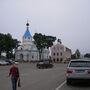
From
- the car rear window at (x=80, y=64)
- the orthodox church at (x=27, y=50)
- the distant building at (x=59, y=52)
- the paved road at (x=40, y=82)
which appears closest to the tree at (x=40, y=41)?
the orthodox church at (x=27, y=50)

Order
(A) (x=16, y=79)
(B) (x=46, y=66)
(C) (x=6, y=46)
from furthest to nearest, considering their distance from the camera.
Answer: (C) (x=6, y=46) → (B) (x=46, y=66) → (A) (x=16, y=79)

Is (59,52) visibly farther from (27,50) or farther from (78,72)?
(78,72)

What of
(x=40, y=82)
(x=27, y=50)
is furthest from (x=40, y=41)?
(x=40, y=82)

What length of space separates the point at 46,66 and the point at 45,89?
40.5 m

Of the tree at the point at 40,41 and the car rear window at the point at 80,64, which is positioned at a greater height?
the tree at the point at 40,41

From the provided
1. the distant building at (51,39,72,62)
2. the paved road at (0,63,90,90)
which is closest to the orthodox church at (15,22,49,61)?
the distant building at (51,39,72,62)

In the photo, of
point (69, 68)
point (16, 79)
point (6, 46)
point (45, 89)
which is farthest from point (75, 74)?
point (6, 46)

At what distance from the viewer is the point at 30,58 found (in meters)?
136

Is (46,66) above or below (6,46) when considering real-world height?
below

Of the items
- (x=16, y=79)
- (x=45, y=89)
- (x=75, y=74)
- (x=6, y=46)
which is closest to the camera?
(x=16, y=79)

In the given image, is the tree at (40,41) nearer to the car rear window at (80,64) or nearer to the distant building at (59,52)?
the distant building at (59,52)

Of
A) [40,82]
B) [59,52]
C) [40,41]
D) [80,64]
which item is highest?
[40,41]

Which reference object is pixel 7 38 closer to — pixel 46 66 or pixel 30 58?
pixel 30 58

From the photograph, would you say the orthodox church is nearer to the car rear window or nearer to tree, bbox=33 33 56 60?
tree, bbox=33 33 56 60
